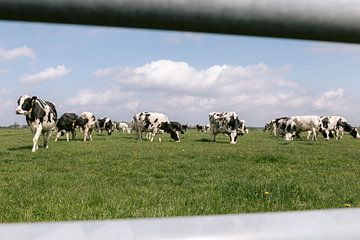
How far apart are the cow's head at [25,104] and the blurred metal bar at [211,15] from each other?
44.2 ft

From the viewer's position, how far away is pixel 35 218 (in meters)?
3.38

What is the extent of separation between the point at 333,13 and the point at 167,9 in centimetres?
17

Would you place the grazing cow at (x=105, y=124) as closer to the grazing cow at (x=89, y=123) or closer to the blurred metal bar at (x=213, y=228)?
the grazing cow at (x=89, y=123)

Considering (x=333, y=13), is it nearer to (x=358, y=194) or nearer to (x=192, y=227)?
(x=192, y=227)

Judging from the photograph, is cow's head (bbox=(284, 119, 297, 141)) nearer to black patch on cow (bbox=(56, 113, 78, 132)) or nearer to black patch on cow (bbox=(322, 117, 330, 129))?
black patch on cow (bbox=(322, 117, 330, 129))

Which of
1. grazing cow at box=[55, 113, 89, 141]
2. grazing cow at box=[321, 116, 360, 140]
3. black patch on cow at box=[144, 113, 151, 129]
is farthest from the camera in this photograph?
grazing cow at box=[321, 116, 360, 140]

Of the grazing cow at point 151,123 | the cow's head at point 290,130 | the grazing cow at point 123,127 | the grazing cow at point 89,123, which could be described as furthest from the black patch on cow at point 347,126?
the grazing cow at point 123,127

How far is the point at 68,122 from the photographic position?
2400cm

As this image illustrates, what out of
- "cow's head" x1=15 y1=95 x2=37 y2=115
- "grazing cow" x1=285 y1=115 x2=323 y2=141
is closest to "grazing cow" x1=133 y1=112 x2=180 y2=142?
"grazing cow" x1=285 y1=115 x2=323 y2=141

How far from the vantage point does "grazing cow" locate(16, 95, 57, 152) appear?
13.0 m

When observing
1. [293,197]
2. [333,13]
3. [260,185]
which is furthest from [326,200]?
A: [333,13]

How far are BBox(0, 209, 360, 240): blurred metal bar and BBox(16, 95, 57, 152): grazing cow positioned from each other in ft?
42.6

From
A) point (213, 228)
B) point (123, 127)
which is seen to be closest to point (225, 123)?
point (213, 228)

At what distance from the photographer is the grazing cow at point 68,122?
23734mm
